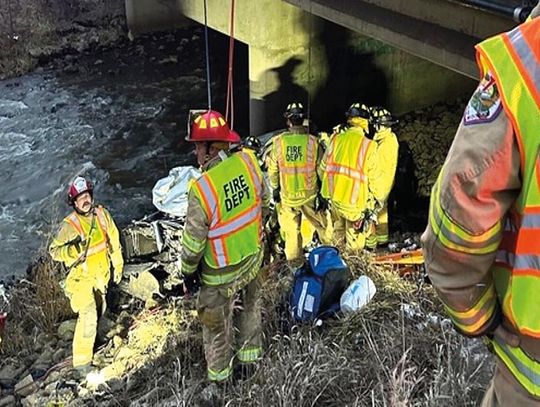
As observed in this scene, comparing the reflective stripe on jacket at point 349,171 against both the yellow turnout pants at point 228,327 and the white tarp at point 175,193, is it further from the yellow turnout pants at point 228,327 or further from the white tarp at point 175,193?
the yellow turnout pants at point 228,327

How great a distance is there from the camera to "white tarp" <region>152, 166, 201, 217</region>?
8406mm

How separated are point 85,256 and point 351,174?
2587mm

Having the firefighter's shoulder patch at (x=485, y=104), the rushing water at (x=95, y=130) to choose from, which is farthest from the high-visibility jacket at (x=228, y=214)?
the rushing water at (x=95, y=130)

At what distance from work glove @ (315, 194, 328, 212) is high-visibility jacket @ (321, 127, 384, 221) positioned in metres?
0.27

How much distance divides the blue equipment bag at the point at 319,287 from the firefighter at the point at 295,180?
4.96 ft

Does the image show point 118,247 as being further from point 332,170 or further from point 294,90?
point 294,90

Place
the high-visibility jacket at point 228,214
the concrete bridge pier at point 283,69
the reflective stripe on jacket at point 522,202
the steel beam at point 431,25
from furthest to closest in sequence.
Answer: the concrete bridge pier at point 283,69, the steel beam at point 431,25, the high-visibility jacket at point 228,214, the reflective stripe on jacket at point 522,202

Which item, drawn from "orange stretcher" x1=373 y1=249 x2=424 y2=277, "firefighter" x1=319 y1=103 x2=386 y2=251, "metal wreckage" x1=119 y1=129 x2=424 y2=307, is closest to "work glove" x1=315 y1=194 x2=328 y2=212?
"firefighter" x1=319 y1=103 x2=386 y2=251

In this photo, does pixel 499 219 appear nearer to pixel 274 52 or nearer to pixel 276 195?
pixel 276 195

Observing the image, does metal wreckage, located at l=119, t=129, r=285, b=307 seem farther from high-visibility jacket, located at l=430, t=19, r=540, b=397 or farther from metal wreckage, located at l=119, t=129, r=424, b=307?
high-visibility jacket, located at l=430, t=19, r=540, b=397

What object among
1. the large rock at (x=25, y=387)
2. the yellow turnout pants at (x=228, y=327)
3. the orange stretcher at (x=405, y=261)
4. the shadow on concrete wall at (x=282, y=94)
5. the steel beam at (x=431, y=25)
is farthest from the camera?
the shadow on concrete wall at (x=282, y=94)

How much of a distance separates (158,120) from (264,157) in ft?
21.5

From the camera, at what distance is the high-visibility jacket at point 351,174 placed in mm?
6926

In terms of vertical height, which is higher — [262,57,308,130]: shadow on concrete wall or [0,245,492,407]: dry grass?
[0,245,492,407]: dry grass
